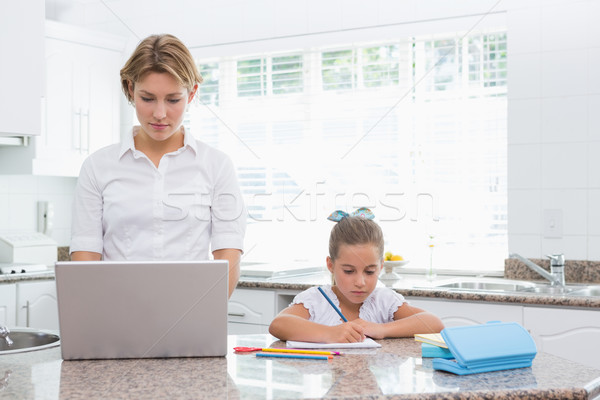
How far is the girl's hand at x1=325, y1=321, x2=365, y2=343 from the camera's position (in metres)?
1.49

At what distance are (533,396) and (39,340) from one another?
1.15m

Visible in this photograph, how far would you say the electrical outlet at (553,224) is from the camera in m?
3.04

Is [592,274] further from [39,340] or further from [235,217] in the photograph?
[39,340]

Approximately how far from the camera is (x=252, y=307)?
3.08 meters

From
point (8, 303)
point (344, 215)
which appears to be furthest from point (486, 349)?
point (8, 303)

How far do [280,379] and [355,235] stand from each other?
735 millimetres

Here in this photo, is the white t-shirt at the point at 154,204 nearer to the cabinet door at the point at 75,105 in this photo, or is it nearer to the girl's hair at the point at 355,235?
the girl's hair at the point at 355,235

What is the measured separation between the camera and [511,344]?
1.27m

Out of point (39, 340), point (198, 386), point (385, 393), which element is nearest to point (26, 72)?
point (39, 340)

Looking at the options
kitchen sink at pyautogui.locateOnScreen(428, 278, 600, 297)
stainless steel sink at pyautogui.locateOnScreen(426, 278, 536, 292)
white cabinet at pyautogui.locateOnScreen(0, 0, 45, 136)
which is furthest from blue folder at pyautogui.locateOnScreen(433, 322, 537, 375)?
white cabinet at pyautogui.locateOnScreen(0, 0, 45, 136)

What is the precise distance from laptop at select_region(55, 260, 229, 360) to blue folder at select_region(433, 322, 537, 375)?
0.43m

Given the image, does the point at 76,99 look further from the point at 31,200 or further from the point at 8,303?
the point at 8,303

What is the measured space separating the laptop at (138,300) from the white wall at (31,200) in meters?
2.75

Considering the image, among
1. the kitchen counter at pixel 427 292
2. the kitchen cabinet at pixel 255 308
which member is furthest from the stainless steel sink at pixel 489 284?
the kitchen cabinet at pixel 255 308
